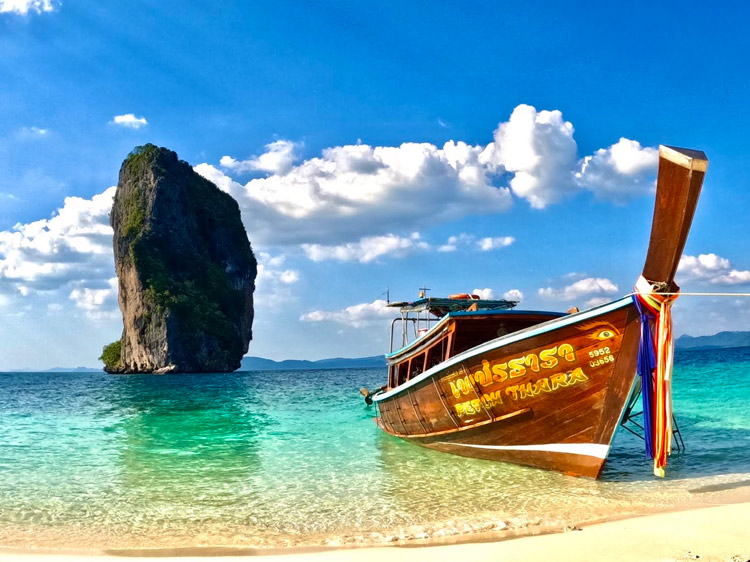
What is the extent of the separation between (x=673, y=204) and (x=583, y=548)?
154 inches

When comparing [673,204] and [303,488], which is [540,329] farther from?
[303,488]

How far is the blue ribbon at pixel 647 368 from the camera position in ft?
24.4

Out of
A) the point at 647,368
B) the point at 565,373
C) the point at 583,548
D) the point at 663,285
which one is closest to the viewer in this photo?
the point at 583,548

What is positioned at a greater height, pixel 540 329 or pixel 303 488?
pixel 540 329

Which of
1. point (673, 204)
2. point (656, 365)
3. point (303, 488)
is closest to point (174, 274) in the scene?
point (303, 488)

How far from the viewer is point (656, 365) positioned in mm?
7469

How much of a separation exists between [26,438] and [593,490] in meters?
15.6

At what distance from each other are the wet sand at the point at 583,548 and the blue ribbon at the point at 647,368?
111cm

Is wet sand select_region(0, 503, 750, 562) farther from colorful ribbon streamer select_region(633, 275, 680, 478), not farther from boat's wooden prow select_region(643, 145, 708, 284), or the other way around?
boat's wooden prow select_region(643, 145, 708, 284)

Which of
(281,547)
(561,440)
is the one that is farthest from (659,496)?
(281,547)

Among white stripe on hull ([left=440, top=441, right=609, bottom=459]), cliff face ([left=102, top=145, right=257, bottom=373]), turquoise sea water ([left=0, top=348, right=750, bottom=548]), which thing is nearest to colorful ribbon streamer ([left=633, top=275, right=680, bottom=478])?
turquoise sea water ([left=0, top=348, right=750, bottom=548])

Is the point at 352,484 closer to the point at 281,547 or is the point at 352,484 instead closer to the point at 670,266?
the point at 281,547

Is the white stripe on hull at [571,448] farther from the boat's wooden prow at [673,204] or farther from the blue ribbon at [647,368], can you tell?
the boat's wooden prow at [673,204]

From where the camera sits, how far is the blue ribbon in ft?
24.4
